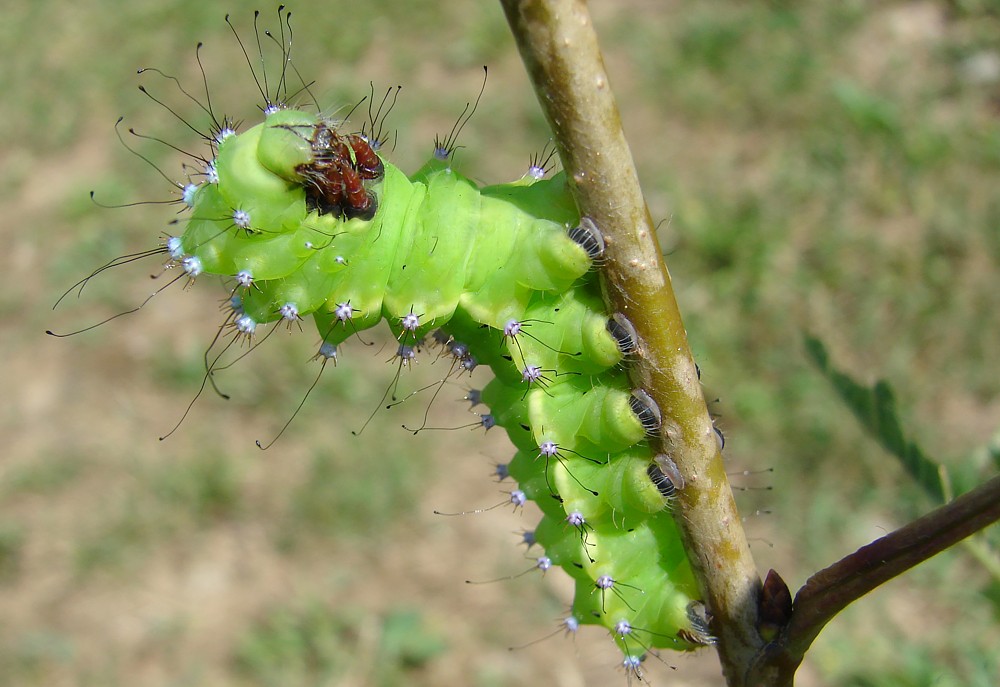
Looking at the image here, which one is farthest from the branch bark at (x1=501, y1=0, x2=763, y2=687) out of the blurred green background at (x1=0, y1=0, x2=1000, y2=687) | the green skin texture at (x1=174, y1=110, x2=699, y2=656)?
the blurred green background at (x1=0, y1=0, x2=1000, y2=687)

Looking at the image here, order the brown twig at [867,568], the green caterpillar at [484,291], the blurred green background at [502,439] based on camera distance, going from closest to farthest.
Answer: the brown twig at [867,568] → the green caterpillar at [484,291] → the blurred green background at [502,439]

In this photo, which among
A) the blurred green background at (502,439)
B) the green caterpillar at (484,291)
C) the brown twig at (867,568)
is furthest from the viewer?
the blurred green background at (502,439)

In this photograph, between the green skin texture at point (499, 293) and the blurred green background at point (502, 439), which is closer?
the green skin texture at point (499, 293)

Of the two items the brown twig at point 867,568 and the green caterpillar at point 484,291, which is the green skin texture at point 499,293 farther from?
the brown twig at point 867,568

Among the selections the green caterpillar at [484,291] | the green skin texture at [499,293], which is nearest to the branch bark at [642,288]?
the green caterpillar at [484,291]

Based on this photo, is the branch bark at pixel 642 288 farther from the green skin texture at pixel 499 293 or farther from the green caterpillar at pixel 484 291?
the green skin texture at pixel 499 293

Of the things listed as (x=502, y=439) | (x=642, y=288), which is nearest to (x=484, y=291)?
(x=642, y=288)

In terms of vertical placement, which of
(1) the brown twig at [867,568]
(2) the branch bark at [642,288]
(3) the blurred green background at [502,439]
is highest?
(3) the blurred green background at [502,439]

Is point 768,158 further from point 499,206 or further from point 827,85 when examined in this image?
point 499,206

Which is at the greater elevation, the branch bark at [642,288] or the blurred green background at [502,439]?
the blurred green background at [502,439]

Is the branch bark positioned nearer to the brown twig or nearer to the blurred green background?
the brown twig
